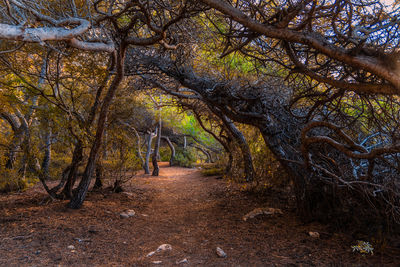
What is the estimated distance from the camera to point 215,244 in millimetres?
3883

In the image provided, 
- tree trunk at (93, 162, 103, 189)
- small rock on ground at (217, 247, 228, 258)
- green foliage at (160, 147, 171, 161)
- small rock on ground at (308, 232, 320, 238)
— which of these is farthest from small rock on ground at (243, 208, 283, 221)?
green foliage at (160, 147, 171, 161)

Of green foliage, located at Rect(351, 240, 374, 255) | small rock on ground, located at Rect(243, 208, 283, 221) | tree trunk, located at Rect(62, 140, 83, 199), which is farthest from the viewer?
tree trunk, located at Rect(62, 140, 83, 199)

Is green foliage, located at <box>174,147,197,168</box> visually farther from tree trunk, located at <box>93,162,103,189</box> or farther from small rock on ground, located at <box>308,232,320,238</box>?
small rock on ground, located at <box>308,232,320,238</box>

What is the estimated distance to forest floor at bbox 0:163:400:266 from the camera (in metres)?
3.17

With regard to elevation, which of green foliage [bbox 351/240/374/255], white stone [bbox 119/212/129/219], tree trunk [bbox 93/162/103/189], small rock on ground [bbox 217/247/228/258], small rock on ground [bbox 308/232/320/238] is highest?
tree trunk [bbox 93/162/103/189]

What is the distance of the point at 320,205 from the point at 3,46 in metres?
6.97

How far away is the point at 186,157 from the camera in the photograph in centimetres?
2061

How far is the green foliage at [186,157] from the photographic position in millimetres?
19858

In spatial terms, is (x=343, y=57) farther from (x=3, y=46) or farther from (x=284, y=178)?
(x=3, y=46)

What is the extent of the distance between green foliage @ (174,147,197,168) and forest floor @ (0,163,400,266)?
13.3 m

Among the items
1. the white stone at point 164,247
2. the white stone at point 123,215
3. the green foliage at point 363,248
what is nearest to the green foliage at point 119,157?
the white stone at point 123,215

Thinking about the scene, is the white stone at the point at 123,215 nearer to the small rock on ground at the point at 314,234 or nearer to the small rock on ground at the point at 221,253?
the small rock on ground at the point at 221,253

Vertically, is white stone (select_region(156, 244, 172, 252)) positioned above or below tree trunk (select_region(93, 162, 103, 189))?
below

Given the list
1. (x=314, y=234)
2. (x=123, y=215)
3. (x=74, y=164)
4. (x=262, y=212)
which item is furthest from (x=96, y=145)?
(x=314, y=234)
